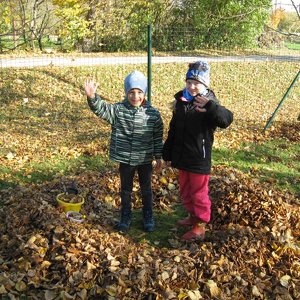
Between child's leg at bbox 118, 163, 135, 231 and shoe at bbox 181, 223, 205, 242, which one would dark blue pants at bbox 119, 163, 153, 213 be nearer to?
child's leg at bbox 118, 163, 135, 231

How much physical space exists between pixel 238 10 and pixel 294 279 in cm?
1857

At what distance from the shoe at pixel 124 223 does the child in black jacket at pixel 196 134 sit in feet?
2.16

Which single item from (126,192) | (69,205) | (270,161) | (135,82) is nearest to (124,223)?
(126,192)

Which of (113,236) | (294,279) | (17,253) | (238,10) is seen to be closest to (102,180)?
(113,236)

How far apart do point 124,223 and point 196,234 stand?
0.79 metres

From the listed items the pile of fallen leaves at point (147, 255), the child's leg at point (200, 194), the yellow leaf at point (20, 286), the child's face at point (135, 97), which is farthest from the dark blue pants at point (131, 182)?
the yellow leaf at point (20, 286)

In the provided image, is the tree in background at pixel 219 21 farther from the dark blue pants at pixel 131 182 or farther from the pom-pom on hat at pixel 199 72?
the pom-pom on hat at pixel 199 72

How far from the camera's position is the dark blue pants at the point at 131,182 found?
13.4 feet

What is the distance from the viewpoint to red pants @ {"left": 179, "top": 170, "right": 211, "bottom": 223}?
3914 millimetres

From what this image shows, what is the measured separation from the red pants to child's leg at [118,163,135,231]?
53 cm

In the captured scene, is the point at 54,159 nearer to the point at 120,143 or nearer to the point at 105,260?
the point at 120,143

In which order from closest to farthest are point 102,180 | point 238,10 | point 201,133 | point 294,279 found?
point 294,279 → point 201,133 → point 102,180 → point 238,10

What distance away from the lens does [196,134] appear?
376 cm

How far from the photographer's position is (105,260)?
3.53m
